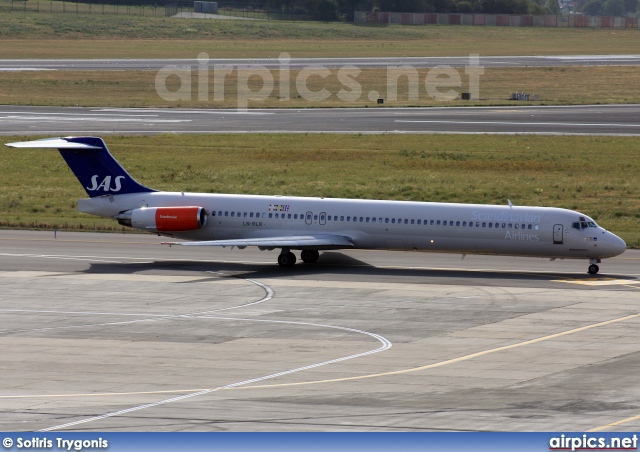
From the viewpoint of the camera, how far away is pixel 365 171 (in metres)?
72.1

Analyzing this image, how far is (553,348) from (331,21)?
16986 cm

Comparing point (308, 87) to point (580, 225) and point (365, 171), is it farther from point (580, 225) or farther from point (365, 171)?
point (580, 225)

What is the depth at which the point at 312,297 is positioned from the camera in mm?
40906

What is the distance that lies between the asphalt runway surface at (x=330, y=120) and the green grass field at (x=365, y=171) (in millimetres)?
3931

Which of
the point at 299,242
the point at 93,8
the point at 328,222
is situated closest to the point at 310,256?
the point at 328,222

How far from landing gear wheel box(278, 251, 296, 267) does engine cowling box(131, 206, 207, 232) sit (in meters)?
4.05

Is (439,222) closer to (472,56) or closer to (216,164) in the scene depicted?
(216,164)

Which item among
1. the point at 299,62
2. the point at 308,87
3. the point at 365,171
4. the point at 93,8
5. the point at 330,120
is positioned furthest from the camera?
the point at 93,8

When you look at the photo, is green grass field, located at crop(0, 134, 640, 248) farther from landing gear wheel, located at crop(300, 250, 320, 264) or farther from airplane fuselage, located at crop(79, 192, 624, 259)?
landing gear wheel, located at crop(300, 250, 320, 264)

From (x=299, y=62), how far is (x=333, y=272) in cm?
9286

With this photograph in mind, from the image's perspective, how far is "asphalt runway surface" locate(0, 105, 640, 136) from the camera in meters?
87.1

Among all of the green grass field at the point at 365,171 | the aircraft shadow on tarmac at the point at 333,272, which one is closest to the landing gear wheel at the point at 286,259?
the aircraft shadow on tarmac at the point at 333,272

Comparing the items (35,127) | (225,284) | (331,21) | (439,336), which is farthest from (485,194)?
(331,21)

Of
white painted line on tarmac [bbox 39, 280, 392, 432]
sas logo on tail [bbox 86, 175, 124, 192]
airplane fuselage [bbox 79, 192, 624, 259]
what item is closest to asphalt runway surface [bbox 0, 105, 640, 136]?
sas logo on tail [bbox 86, 175, 124, 192]
